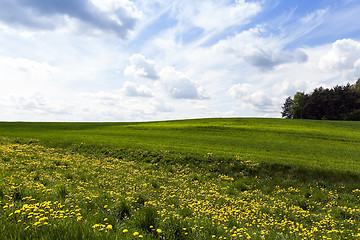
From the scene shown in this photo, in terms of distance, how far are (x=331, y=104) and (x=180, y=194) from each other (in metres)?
94.2

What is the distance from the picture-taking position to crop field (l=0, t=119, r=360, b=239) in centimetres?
501

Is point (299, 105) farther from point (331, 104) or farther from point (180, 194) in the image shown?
point (180, 194)

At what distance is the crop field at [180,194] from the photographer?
5.01 meters

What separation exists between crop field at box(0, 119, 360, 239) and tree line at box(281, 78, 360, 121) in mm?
70485

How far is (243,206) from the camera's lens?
10.7 metres

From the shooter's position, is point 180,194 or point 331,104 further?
→ point 331,104

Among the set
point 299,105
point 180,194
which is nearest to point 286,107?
point 299,105

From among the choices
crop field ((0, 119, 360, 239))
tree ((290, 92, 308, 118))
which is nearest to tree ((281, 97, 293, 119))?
tree ((290, 92, 308, 118))

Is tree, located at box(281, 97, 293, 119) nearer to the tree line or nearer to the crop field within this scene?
the tree line

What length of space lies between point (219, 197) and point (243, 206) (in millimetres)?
1559

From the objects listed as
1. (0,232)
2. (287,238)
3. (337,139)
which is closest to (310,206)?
(287,238)

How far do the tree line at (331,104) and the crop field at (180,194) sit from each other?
7048cm

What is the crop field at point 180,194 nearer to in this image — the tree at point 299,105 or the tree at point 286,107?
the tree at point 299,105

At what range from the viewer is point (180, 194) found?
38.2 ft
